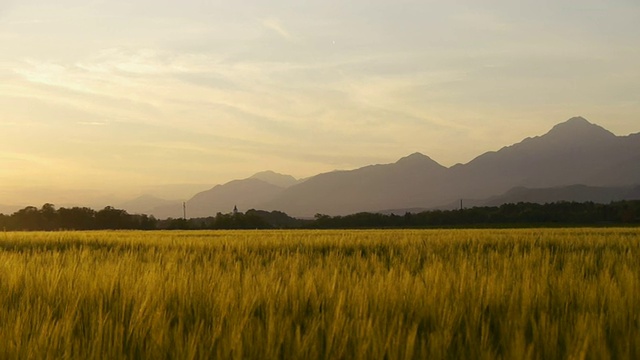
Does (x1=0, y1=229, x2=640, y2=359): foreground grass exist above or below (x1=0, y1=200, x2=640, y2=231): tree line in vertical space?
below

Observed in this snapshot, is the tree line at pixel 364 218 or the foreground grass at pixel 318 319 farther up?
the tree line at pixel 364 218

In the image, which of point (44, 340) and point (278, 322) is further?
point (278, 322)

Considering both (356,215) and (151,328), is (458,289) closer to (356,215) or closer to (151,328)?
(151,328)

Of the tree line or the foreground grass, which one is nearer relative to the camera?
the foreground grass

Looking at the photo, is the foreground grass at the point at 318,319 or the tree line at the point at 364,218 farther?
the tree line at the point at 364,218

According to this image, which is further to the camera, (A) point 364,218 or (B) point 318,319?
(A) point 364,218

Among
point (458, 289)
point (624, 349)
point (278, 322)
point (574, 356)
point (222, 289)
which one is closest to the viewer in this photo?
point (574, 356)

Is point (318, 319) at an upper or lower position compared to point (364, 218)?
lower

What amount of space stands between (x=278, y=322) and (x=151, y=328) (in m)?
0.49

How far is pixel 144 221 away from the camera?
8575 centimetres

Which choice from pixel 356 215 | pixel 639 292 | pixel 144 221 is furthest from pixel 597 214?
pixel 639 292

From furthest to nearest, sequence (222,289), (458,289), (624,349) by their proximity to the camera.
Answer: (458,289), (222,289), (624,349)

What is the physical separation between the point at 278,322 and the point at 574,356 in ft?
3.48

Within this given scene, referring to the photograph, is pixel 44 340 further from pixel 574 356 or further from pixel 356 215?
pixel 356 215
